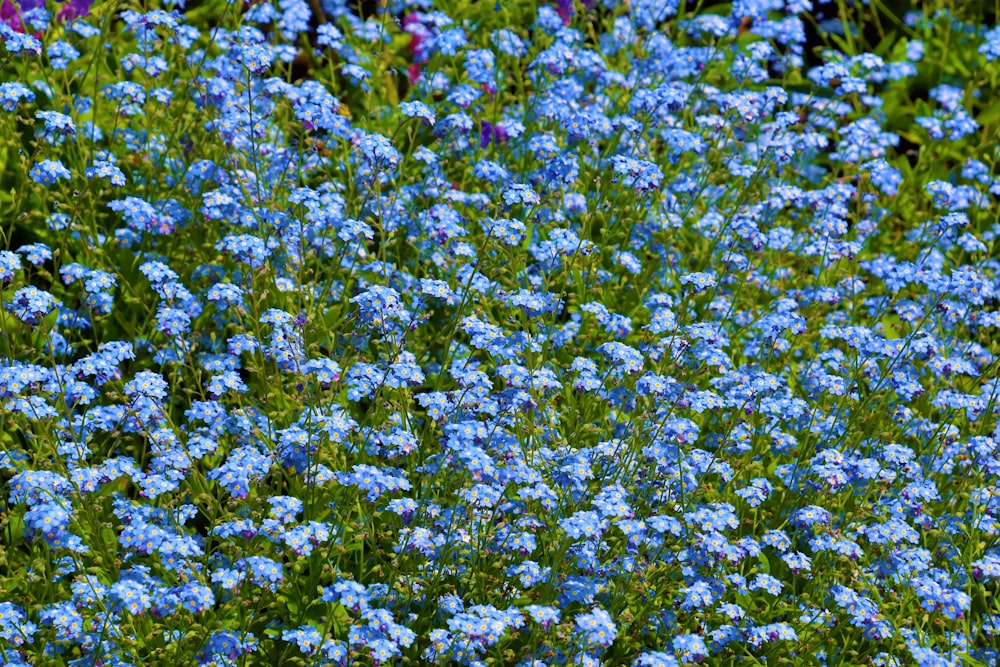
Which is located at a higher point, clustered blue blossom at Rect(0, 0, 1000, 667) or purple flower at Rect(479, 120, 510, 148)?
purple flower at Rect(479, 120, 510, 148)

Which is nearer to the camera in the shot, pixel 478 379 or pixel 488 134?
pixel 478 379

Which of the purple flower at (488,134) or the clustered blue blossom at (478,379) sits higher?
the purple flower at (488,134)

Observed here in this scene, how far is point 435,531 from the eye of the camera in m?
4.09

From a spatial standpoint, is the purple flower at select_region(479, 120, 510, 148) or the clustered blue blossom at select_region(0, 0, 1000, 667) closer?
the clustered blue blossom at select_region(0, 0, 1000, 667)

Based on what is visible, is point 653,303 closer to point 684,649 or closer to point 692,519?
point 692,519

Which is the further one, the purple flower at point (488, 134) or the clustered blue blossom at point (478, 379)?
the purple flower at point (488, 134)

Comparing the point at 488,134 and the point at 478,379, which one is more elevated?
the point at 488,134

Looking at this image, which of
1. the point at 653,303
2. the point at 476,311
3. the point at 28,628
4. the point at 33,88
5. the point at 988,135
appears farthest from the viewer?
the point at 988,135

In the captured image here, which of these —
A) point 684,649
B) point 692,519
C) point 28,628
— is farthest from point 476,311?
point 28,628

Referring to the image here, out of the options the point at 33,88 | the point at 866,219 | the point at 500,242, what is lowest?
the point at 500,242

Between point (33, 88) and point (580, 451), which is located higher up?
point (33, 88)

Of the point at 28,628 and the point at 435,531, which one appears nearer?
the point at 28,628

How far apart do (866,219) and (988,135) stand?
1852 mm

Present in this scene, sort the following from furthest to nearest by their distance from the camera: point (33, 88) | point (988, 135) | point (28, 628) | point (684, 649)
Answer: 1. point (988, 135)
2. point (33, 88)
3. point (684, 649)
4. point (28, 628)
